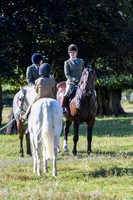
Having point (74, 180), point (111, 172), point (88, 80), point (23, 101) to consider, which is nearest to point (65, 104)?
point (23, 101)

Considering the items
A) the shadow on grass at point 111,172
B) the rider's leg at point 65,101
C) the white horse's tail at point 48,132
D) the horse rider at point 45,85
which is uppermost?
the horse rider at point 45,85

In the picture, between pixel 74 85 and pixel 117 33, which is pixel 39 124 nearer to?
pixel 74 85

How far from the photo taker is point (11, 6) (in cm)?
1739

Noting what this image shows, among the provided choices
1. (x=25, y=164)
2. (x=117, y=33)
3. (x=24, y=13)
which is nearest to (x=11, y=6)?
(x=24, y=13)

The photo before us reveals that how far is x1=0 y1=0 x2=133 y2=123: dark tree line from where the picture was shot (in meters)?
17.1

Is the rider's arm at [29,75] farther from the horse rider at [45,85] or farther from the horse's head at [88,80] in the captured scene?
the horse rider at [45,85]

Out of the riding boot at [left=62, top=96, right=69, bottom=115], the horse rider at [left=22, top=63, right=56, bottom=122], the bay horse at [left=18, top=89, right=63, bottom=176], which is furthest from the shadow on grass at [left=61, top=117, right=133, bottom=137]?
the bay horse at [left=18, top=89, right=63, bottom=176]

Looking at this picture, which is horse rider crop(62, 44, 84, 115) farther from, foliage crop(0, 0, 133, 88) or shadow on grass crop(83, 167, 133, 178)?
foliage crop(0, 0, 133, 88)

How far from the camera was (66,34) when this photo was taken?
67.8 ft

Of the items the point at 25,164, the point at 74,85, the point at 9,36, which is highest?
the point at 9,36

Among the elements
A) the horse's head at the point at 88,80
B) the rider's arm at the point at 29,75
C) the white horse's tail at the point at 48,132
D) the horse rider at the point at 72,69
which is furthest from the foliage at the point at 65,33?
the white horse's tail at the point at 48,132

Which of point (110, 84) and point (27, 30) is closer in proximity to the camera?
point (27, 30)

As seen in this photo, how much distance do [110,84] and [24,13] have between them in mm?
10764

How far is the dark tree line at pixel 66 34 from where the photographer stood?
17.1m
